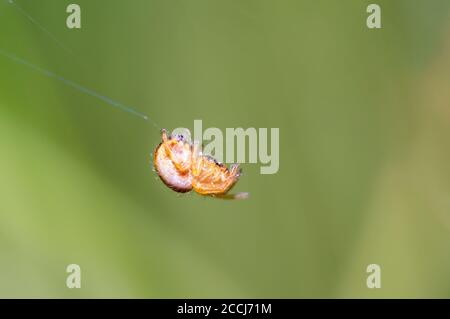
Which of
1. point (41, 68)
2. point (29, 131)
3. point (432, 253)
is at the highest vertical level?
point (41, 68)

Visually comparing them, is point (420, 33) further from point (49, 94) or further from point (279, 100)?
point (49, 94)

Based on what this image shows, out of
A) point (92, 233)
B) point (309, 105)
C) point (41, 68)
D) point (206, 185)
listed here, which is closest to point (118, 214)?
point (92, 233)

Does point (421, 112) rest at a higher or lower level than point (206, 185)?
higher
